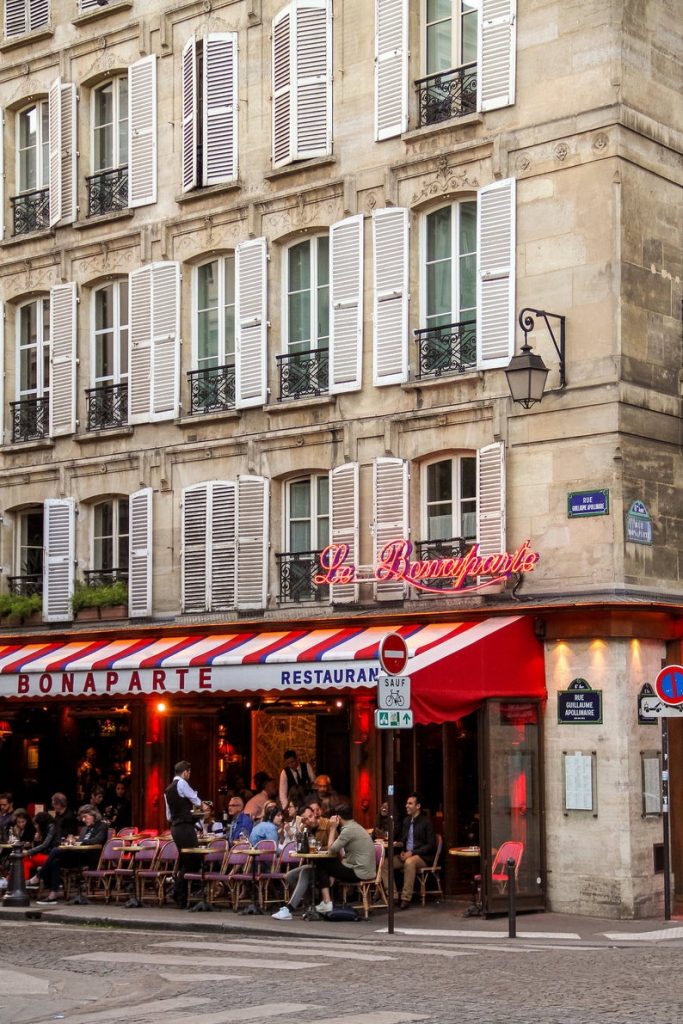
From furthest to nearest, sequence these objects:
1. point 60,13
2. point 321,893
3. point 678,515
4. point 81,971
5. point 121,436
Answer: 1. point 60,13
2. point 121,436
3. point 678,515
4. point 321,893
5. point 81,971

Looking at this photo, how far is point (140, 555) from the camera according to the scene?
81.3ft

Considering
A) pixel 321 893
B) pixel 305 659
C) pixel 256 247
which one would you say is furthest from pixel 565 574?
pixel 256 247

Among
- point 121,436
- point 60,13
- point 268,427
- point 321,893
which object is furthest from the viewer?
point 60,13

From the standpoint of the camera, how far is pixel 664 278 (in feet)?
68.3

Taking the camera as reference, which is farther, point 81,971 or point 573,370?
point 573,370

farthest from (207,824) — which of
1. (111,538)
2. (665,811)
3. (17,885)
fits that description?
(665,811)

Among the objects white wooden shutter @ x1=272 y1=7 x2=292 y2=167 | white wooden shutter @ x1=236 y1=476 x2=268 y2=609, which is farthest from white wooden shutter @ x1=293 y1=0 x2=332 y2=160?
white wooden shutter @ x1=236 y1=476 x2=268 y2=609

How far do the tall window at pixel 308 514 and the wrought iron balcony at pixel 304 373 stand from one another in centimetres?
111

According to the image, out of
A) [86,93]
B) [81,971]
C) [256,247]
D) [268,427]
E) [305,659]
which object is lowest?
[81,971]

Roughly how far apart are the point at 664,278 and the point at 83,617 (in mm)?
9678

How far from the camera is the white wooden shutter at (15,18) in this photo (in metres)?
27.8

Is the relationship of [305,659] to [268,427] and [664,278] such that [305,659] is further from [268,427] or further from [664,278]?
[664,278]

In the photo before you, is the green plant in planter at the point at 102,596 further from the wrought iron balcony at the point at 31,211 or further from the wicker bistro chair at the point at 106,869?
the wrought iron balcony at the point at 31,211

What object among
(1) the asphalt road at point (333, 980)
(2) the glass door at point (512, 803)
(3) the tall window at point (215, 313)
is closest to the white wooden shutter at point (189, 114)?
(3) the tall window at point (215, 313)
